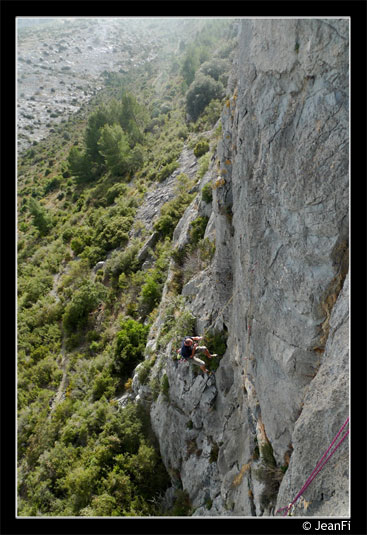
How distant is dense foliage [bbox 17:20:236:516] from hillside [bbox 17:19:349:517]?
0.46ft

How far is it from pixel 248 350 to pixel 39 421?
18.3 m

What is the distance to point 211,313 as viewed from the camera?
13.4m

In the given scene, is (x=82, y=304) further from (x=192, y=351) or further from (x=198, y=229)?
(x=192, y=351)

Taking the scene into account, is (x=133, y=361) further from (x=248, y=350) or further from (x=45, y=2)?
(x=45, y=2)

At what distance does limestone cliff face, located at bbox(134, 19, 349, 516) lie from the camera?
527 centimetres

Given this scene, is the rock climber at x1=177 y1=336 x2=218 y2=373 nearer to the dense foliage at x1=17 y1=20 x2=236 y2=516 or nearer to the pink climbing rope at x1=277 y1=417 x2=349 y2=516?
the dense foliage at x1=17 y1=20 x2=236 y2=516

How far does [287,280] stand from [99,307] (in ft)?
71.8

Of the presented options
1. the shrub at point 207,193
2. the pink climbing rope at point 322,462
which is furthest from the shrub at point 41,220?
the pink climbing rope at point 322,462

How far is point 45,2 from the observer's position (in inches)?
238

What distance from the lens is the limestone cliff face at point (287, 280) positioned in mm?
5266

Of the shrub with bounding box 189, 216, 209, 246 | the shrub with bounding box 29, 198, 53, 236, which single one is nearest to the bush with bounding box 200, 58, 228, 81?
the shrub with bounding box 29, 198, 53, 236

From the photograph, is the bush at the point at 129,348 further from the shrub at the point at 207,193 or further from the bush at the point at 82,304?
the shrub at the point at 207,193

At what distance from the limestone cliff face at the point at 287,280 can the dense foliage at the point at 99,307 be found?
5471 mm

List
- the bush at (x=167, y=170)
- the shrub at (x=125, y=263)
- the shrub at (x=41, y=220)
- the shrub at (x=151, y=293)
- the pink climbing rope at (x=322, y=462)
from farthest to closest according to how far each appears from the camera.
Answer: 1. the shrub at (x=41, y=220)
2. the bush at (x=167, y=170)
3. the shrub at (x=125, y=263)
4. the shrub at (x=151, y=293)
5. the pink climbing rope at (x=322, y=462)
